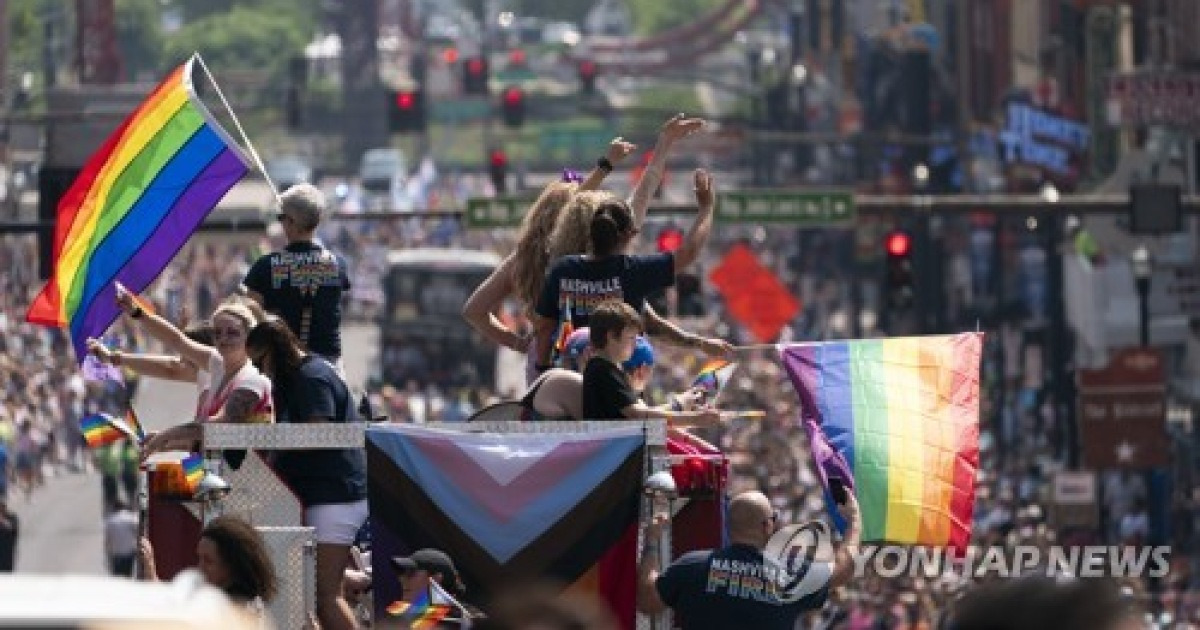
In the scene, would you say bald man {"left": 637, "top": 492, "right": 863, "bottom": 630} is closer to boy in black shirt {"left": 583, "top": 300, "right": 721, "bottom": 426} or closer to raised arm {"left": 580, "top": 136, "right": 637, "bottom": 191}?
boy in black shirt {"left": 583, "top": 300, "right": 721, "bottom": 426}

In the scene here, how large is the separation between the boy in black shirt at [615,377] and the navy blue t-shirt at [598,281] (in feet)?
2.55

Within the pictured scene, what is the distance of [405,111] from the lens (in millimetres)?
61125

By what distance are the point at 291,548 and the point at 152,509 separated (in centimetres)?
44

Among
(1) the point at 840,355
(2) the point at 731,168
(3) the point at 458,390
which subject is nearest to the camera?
(1) the point at 840,355

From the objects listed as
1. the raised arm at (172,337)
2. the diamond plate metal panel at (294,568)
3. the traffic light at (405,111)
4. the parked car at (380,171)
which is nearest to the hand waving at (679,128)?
the raised arm at (172,337)

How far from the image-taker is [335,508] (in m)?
12.8

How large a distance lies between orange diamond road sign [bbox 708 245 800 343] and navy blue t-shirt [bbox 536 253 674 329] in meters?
35.7

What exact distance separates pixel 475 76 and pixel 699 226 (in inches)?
2259

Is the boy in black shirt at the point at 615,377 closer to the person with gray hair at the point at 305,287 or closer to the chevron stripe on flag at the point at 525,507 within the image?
the chevron stripe on flag at the point at 525,507

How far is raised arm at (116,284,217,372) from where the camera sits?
44.0 feet

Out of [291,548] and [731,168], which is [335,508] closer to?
[291,548]

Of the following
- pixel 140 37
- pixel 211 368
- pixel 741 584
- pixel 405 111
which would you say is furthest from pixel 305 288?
pixel 140 37

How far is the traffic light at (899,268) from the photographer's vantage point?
136ft

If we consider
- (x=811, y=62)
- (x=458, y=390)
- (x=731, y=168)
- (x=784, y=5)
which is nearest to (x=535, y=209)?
(x=458, y=390)
